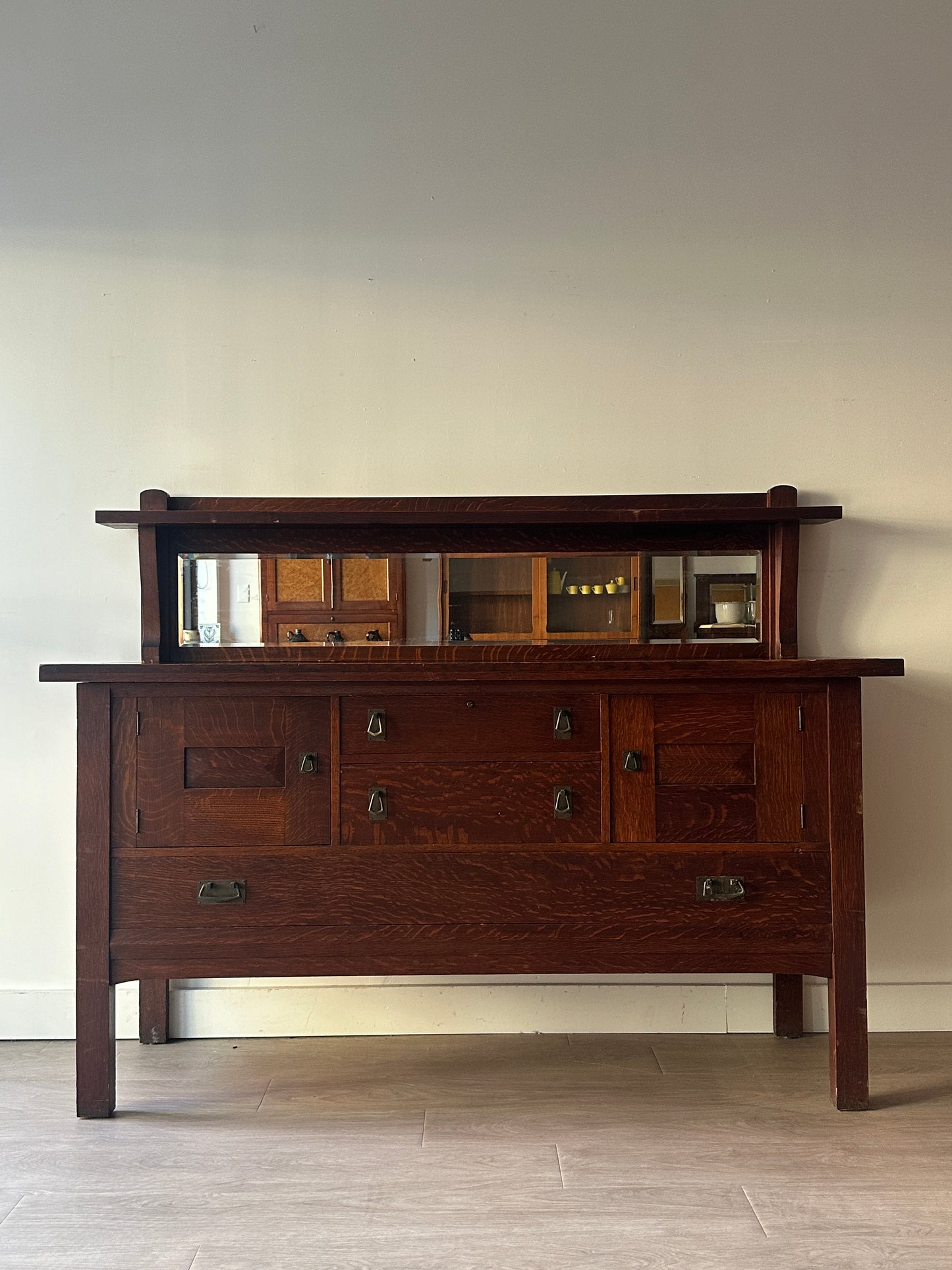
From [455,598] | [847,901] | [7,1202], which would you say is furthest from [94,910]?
[847,901]

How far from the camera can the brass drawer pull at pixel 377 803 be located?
2.12 metres

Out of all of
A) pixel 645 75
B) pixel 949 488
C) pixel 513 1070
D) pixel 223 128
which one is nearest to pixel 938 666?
pixel 949 488

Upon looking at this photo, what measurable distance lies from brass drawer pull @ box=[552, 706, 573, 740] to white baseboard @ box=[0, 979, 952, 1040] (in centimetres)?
80

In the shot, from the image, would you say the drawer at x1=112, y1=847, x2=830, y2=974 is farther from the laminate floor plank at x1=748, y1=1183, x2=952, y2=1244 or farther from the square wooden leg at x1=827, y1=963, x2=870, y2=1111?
the laminate floor plank at x1=748, y1=1183, x2=952, y2=1244

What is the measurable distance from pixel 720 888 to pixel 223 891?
102 centimetres

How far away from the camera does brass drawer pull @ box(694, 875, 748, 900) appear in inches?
83.4

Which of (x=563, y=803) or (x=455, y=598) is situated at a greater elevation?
(x=455, y=598)

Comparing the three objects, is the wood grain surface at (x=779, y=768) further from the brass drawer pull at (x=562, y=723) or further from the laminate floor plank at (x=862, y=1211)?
the laminate floor plank at (x=862, y=1211)

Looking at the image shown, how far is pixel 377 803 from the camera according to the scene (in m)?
2.12

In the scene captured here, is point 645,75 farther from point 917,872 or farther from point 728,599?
point 917,872

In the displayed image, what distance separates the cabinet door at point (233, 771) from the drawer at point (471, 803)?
79 mm

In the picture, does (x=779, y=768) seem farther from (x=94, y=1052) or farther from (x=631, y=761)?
(x=94, y=1052)

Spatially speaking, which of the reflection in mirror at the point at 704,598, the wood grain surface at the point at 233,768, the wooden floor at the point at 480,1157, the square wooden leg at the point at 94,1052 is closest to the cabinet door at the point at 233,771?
the wood grain surface at the point at 233,768

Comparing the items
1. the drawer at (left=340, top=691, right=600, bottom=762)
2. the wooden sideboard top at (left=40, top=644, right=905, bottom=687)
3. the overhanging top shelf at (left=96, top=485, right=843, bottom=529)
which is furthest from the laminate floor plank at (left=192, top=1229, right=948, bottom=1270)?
the overhanging top shelf at (left=96, top=485, right=843, bottom=529)
